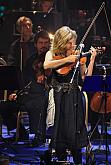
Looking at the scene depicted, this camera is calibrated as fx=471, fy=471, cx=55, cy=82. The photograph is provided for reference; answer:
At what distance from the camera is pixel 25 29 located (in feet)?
28.7

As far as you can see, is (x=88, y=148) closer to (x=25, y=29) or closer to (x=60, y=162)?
(x=60, y=162)

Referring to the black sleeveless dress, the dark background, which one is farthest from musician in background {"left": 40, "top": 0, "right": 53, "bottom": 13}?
the black sleeveless dress

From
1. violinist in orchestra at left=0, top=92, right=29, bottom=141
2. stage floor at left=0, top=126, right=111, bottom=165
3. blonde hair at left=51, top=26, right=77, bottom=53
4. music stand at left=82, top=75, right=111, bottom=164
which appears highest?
blonde hair at left=51, top=26, right=77, bottom=53

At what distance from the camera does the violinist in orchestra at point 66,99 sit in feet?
19.9

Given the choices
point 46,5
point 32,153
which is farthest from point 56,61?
point 46,5

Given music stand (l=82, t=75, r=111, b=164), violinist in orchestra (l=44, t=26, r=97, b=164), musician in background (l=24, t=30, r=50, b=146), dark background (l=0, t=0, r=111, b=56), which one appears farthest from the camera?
dark background (l=0, t=0, r=111, b=56)

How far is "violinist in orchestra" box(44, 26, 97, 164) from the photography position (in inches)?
239

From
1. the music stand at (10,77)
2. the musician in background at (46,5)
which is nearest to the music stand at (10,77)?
the music stand at (10,77)

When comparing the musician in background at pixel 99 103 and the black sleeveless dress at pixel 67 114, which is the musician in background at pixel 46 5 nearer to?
the musician in background at pixel 99 103

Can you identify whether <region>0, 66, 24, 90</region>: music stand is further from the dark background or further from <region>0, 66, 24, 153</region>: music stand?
the dark background

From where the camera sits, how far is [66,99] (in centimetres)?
613

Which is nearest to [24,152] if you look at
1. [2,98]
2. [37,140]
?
[37,140]

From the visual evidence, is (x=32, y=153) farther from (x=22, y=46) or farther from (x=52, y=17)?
(x=52, y=17)

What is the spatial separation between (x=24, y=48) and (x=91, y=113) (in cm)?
172
